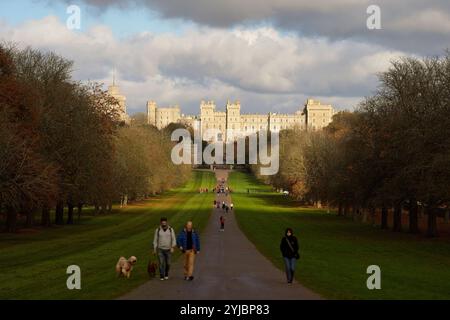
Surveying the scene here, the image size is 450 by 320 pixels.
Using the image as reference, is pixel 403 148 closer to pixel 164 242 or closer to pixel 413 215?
pixel 413 215

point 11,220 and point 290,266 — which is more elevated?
→ point 290,266

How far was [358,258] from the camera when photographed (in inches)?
1484

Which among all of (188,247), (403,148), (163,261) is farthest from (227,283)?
(403,148)

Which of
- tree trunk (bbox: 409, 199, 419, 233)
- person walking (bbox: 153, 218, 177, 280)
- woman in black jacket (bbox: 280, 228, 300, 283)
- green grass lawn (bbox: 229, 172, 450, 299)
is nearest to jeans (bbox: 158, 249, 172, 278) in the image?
person walking (bbox: 153, 218, 177, 280)

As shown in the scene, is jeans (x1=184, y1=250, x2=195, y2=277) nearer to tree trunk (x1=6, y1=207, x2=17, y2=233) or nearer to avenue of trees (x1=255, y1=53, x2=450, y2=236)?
avenue of trees (x1=255, y1=53, x2=450, y2=236)

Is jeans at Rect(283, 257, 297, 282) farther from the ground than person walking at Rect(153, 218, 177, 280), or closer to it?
closer to it

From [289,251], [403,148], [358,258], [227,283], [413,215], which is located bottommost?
[358,258]

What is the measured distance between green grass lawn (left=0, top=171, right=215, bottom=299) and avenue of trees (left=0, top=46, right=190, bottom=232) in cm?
284

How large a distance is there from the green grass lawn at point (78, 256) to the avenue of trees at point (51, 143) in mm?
2836

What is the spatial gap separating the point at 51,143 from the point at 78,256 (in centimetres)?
2569

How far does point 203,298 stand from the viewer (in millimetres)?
19797

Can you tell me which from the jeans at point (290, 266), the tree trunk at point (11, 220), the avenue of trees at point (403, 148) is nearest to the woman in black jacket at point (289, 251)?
the jeans at point (290, 266)

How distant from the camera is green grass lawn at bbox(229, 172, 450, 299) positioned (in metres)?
23.7

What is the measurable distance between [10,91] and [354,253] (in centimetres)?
2634
